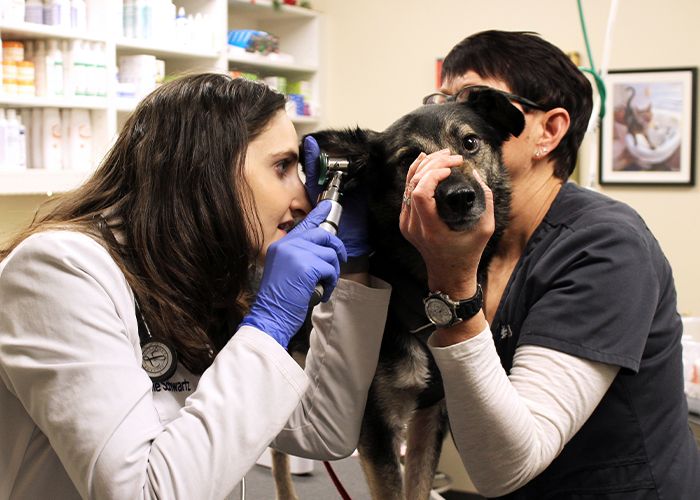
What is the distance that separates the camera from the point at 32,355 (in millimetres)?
676

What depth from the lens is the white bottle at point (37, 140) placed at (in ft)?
9.26

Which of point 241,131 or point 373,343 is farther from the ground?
point 241,131

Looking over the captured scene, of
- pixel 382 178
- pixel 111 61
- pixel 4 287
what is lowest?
pixel 4 287

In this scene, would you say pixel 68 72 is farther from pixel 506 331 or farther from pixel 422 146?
pixel 506 331

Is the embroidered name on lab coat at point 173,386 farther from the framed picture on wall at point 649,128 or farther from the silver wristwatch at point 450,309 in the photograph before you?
the framed picture on wall at point 649,128

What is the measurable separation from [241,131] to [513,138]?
2.08 feet

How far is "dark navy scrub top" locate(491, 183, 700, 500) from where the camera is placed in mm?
888

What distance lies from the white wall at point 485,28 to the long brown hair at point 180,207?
8.36 feet

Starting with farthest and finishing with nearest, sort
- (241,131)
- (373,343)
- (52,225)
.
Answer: (373,343) → (241,131) → (52,225)

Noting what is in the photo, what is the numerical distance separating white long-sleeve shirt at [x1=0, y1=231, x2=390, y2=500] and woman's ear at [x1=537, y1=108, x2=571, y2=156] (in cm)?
76

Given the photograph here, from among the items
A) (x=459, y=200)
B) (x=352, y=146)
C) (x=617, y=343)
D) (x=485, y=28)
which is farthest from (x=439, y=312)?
(x=485, y=28)

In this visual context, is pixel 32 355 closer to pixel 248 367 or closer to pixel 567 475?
pixel 248 367

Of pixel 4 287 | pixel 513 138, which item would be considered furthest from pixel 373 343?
pixel 4 287

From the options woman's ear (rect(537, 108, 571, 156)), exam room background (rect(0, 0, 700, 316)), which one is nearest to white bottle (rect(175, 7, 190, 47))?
exam room background (rect(0, 0, 700, 316))
